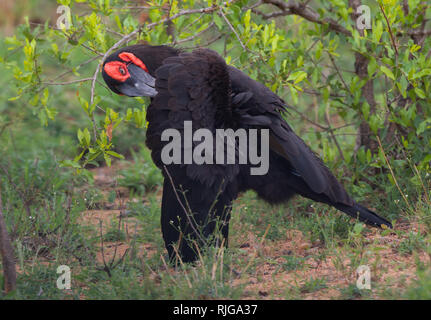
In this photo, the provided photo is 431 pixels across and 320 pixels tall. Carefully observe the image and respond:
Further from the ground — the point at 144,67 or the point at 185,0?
Answer: the point at 185,0

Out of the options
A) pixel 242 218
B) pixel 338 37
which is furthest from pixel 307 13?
pixel 242 218

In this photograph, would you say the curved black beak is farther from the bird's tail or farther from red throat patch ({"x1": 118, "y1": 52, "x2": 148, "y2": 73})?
the bird's tail

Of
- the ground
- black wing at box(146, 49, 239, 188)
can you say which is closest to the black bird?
black wing at box(146, 49, 239, 188)

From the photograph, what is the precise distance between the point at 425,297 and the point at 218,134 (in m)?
1.37

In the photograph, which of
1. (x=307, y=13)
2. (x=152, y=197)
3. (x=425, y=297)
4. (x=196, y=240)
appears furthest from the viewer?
(x=152, y=197)

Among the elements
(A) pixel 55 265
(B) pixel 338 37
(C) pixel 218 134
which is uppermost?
(B) pixel 338 37

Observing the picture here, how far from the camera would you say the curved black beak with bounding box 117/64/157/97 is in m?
3.40

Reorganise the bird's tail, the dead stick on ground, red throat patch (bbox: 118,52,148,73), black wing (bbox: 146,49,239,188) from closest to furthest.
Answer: the dead stick on ground < black wing (bbox: 146,49,239,188) < the bird's tail < red throat patch (bbox: 118,52,148,73)

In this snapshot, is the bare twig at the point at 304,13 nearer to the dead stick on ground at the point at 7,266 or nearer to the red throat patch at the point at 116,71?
the red throat patch at the point at 116,71

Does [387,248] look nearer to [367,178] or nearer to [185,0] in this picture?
[367,178]

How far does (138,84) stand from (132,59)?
0.17 meters

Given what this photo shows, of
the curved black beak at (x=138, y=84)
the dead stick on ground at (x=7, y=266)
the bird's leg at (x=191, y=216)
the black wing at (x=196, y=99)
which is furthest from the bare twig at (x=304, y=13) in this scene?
the dead stick on ground at (x=7, y=266)

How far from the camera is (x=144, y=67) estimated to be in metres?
3.50

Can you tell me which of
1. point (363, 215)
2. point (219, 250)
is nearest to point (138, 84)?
point (219, 250)
